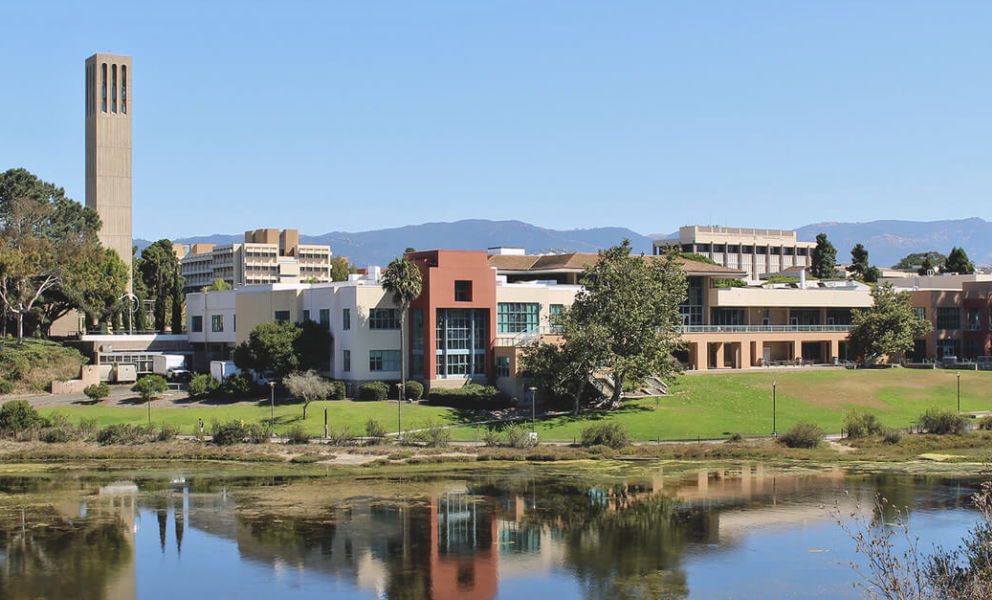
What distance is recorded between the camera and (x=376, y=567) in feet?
133

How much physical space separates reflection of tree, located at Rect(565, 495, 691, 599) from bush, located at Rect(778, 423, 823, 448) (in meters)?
19.7

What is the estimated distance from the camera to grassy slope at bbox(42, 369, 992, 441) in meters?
75.9

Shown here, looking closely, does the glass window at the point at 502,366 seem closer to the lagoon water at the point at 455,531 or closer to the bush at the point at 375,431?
the bush at the point at 375,431

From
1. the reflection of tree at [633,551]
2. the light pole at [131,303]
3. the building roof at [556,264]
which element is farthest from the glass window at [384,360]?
the light pole at [131,303]

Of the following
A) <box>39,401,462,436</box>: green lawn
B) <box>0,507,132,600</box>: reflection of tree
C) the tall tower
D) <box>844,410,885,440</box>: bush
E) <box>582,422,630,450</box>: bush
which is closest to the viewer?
<box>0,507,132,600</box>: reflection of tree

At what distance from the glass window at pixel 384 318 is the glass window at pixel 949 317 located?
62654 millimetres

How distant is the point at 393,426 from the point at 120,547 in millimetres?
33149

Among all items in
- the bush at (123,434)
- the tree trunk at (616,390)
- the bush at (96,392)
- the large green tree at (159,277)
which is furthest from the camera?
the large green tree at (159,277)

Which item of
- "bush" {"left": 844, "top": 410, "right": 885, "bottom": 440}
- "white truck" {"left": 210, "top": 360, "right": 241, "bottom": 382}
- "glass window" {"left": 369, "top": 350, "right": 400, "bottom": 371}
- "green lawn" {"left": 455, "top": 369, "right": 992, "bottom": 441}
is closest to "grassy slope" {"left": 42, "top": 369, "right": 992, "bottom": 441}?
"green lawn" {"left": 455, "top": 369, "right": 992, "bottom": 441}

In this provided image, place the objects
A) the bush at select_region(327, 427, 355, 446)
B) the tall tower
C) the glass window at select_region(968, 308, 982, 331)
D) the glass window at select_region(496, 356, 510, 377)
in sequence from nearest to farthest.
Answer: the bush at select_region(327, 427, 355, 446) < the glass window at select_region(496, 356, 510, 377) < the glass window at select_region(968, 308, 982, 331) < the tall tower

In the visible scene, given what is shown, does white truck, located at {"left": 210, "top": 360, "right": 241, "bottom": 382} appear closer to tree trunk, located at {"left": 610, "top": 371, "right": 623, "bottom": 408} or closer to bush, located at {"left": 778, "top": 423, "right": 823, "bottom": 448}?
tree trunk, located at {"left": 610, "top": 371, "right": 623, "bottom": 408}

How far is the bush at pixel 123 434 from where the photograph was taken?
71188mm

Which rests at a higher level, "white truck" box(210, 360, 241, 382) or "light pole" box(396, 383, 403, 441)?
"white truck" box(210, 360, 241, 382)

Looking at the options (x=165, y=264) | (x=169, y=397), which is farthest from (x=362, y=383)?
(x=165, y=264)
